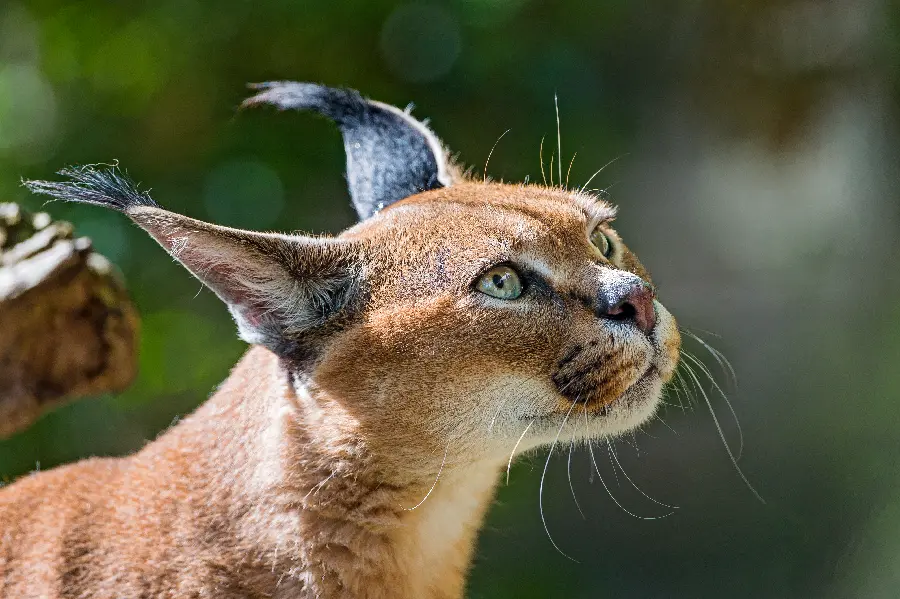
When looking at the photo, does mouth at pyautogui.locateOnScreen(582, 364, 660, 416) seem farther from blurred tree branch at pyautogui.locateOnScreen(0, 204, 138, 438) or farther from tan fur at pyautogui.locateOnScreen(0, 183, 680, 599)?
blurred tree branch at pyautogui.locateOnScreen(0, 204, 138, 438)

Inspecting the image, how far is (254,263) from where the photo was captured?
259 centimetres

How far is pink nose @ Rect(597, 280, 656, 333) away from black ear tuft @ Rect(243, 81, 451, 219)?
3.45 ft

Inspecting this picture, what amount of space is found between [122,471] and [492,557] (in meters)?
3.94

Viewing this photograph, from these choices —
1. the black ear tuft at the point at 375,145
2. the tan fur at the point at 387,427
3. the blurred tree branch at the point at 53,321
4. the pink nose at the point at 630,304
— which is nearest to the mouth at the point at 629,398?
the tan fur at the point at 387,427

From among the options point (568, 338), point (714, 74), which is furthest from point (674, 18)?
→ point (568, 338)

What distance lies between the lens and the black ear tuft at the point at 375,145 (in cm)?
357

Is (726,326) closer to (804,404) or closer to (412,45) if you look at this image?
(804,404)

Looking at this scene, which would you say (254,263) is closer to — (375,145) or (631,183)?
(375,145)

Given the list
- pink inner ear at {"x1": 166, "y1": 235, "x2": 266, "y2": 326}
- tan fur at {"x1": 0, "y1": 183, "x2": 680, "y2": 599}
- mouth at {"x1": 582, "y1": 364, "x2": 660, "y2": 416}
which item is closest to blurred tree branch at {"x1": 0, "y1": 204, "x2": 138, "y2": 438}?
tan fur at {"x1": 0, "y1": 183, "x2": 680, "y2": 599}

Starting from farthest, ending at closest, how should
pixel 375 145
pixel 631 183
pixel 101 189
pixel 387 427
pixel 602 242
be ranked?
pixel 631 183
pixel 375 145
pixel 602 242
pixel 387 427
pixel 101 189

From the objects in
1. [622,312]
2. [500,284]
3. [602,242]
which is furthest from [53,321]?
[622,312]

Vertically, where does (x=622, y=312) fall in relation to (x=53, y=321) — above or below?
above

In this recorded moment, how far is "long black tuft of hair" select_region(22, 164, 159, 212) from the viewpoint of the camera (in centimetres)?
247

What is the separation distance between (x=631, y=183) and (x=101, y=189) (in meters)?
5.32
